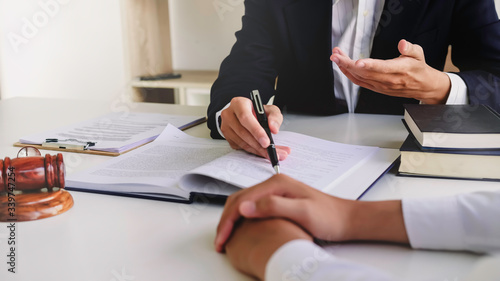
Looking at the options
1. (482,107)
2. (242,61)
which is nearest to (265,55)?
(242,61)

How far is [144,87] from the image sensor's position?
3.13 meters

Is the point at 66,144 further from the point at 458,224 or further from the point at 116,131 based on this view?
the point at 458,224

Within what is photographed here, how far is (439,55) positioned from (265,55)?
1.68 feet

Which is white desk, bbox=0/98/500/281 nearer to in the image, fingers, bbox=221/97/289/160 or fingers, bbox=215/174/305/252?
fingers, bbox=215/174/305/252

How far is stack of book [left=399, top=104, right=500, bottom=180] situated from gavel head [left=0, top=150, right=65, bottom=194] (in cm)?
54

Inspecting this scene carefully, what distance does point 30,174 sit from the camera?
2.24 feet

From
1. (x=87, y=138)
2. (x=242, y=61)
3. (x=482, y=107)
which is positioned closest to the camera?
(x=482, y=107)

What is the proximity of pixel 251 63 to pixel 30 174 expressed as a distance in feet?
2.69

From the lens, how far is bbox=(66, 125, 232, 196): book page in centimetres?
76

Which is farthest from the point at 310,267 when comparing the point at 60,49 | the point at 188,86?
the point at 60,49

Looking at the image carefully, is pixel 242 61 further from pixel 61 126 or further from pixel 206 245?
pixel 206 245

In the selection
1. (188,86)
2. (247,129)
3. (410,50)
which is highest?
(410,50)

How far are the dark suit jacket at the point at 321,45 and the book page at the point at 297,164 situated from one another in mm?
360

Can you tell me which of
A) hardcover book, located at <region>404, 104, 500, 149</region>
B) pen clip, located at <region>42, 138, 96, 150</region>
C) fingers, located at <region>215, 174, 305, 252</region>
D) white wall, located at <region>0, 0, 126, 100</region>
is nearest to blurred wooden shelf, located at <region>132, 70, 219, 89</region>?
white wall, located at <region>0, 0, 126, 100</region>
